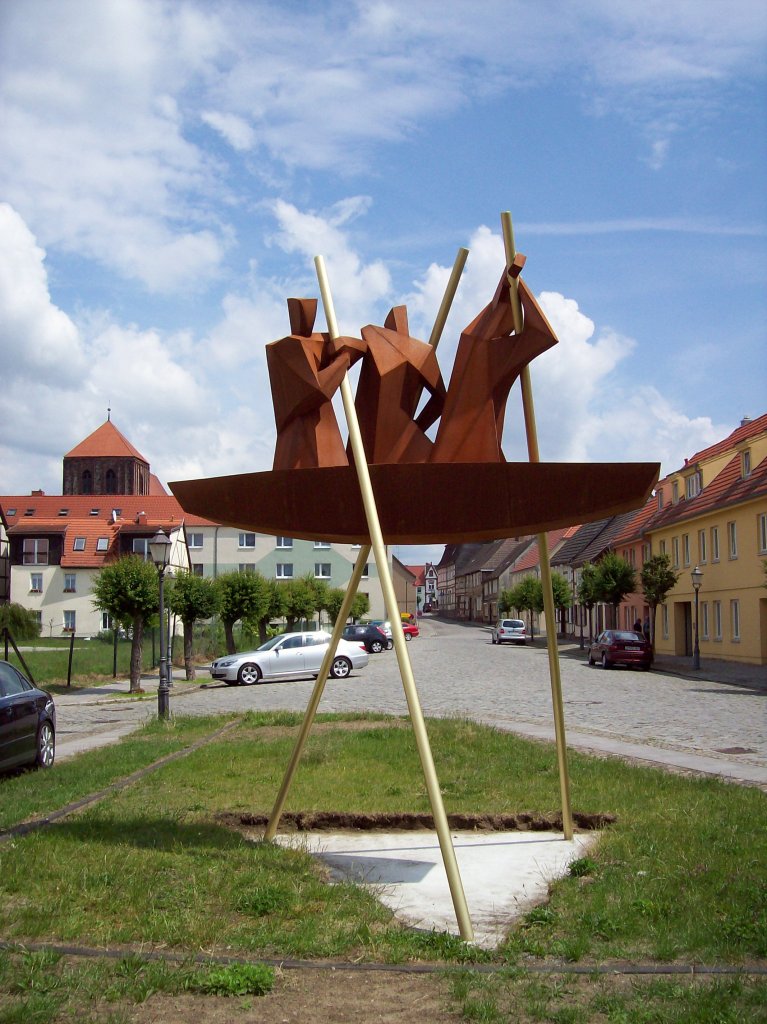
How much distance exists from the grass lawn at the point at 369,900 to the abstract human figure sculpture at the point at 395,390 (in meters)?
3.09

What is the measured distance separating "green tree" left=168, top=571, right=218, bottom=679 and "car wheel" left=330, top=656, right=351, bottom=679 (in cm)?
614

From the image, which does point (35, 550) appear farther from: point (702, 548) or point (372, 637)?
point (702, 548)

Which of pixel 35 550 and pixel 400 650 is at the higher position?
pixel 35 550

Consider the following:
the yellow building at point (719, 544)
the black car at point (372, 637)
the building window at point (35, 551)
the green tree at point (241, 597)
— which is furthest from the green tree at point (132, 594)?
the building window at point (35, 551)

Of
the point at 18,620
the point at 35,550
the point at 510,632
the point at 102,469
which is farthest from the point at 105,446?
the point at 18,620

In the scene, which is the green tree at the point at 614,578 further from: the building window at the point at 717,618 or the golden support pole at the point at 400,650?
the golden support pole at the point at 400,650

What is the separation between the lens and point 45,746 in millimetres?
13562

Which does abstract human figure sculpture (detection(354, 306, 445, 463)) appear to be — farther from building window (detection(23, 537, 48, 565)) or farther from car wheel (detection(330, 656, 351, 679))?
building window (detection(23, 537, 48, 565))

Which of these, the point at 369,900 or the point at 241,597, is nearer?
the point at 369,900

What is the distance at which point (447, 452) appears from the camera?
309 inches

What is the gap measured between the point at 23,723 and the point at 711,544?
3802 cm

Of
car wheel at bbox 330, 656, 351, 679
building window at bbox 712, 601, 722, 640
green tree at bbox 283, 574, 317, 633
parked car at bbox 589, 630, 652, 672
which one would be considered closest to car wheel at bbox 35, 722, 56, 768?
car wheel at bbox 330, 656, 351, 679

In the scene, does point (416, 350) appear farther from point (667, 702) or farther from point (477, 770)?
point (667, 702)

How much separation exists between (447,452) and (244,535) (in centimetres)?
7794
